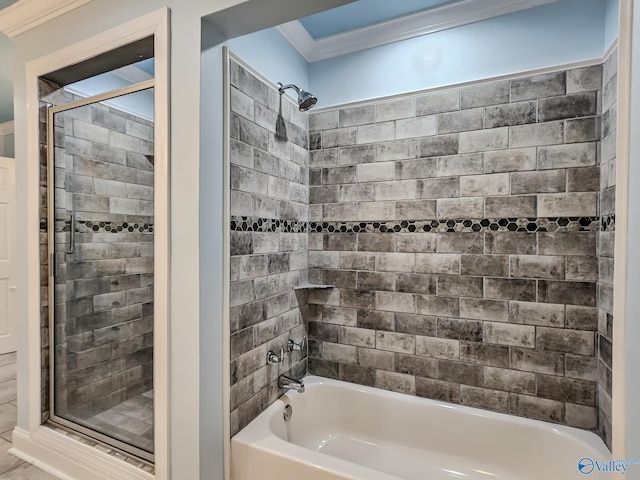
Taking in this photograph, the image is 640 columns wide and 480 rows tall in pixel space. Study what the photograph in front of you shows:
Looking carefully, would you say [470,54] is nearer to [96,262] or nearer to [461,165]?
[461,165]

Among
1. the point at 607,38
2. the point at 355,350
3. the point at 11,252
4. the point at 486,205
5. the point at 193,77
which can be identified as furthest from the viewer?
the point at 11,252

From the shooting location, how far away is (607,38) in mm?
1724

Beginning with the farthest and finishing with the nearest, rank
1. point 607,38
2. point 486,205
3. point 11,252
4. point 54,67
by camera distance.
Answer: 1. point 11,252
2. point 486,205
3. point 54,67
4. point 607,38

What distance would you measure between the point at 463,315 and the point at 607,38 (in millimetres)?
1649

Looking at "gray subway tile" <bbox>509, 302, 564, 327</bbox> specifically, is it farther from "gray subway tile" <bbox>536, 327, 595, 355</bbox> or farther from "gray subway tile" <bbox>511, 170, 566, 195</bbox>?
"gray subway tile" <bbox>511, 170, 566, 195</bbox>

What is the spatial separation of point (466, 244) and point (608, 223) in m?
0.67

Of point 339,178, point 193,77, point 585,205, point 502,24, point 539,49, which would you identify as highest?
point 502,24

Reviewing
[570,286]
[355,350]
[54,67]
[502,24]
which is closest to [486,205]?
[570,286]

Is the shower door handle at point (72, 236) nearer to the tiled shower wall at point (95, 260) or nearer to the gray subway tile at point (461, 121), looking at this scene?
the tiled shower wall at point (95, 260)

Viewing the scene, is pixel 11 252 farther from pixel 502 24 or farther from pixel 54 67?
pixel 502 24

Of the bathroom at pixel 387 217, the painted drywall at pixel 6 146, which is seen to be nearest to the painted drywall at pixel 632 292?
the bathroom at pixel 387 217

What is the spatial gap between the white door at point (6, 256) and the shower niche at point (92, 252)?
2.62 metres

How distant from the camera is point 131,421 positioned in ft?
6.06

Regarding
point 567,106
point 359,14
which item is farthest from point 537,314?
point 359,14
